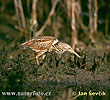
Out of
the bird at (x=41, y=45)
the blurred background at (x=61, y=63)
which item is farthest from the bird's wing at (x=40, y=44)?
the blurred background at (x=61, y=63)

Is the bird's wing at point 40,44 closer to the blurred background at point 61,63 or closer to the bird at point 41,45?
the bird at point 41,45

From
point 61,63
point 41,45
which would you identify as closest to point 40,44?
point 41,45

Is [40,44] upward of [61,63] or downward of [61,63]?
upward

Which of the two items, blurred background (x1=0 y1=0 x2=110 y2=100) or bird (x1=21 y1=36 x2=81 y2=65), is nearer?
blurred background (x1=0 y1=0 x2=110 y2=100)

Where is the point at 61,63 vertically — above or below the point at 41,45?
below

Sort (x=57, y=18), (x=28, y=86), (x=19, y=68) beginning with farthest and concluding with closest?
(x=57, y=18) → (x=19, y=68) → (x=28, y=86)

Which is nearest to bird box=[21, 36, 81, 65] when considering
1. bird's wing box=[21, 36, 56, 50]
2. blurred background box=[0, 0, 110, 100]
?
bird's wing box=[21, 36, 56, 50]

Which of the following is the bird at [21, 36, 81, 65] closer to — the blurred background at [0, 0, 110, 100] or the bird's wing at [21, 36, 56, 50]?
the bird's wing at [21, 36, 56, 50]

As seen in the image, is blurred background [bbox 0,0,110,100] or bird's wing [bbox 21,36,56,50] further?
bird's wing [bbox 21,36,56,50]

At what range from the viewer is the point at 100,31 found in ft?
37.6

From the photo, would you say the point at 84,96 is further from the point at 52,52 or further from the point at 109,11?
the point at 109,11

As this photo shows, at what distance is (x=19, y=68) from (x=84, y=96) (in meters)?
1.77

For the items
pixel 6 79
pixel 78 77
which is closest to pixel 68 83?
pixel 78 77

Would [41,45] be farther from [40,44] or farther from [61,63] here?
[61,63]
